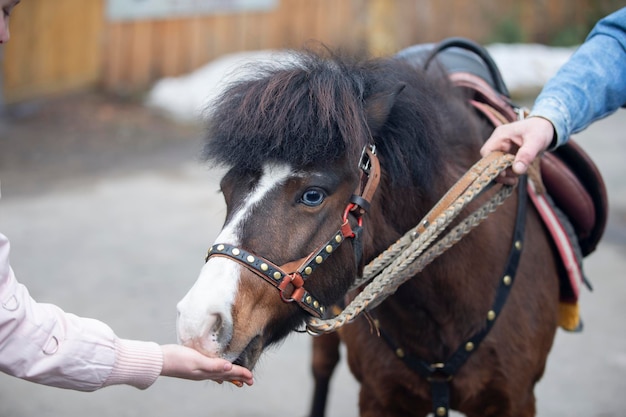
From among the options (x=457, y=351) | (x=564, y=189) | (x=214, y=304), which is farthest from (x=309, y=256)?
(x=564, y=189)

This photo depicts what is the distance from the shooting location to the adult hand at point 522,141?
6.14 ft

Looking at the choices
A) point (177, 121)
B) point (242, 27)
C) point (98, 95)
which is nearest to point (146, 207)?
point (177, 121)

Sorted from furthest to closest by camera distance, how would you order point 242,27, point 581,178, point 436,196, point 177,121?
point 242,27, point 177,121, point 581,178, point 436,196

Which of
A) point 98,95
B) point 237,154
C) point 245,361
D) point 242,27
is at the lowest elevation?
point 98,95

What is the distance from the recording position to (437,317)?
84.7 inches

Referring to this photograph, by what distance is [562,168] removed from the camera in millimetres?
2479

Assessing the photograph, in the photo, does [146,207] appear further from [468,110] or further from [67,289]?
[468,110]

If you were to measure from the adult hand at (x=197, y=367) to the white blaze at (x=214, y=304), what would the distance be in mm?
22

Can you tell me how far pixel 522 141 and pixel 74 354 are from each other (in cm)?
127

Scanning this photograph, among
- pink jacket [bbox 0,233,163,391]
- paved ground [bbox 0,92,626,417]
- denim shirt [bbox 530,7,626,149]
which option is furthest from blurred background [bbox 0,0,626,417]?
denim shirt [bbox 530,7,626,149]

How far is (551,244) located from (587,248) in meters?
0.40

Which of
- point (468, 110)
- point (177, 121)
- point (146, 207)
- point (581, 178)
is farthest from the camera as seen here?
point (177, 121)

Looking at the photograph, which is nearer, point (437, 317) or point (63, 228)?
point (437, 317)

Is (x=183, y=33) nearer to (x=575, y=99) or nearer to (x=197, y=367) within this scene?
(x=575, y=99)
